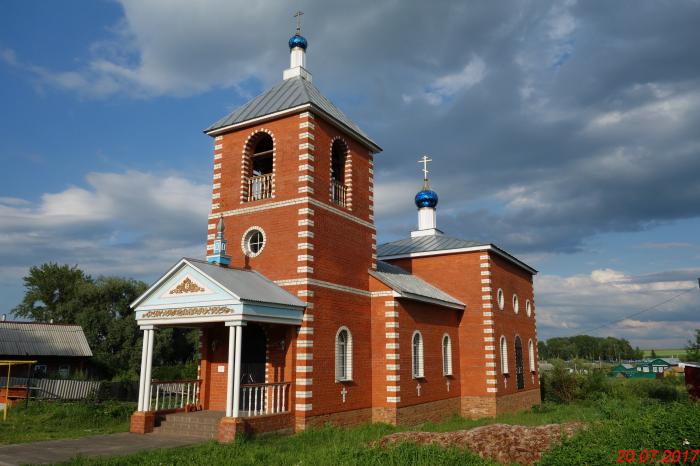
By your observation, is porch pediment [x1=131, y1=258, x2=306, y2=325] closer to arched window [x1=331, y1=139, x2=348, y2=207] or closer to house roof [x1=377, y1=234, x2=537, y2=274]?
arched window [x1=331, y1=139, x2=348, y2=207]

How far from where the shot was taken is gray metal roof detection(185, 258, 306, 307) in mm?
13547

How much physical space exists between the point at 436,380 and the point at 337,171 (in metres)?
8.18

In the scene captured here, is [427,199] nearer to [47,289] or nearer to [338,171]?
[338,171]

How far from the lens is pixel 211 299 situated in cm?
1361

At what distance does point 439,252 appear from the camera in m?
23.2

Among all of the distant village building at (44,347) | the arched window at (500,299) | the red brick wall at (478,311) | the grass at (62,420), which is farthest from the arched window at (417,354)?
the distant village building at (44,347)

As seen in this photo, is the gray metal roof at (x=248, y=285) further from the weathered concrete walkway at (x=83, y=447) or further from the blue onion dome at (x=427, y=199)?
the blue onion dome at (x=427, y=199)

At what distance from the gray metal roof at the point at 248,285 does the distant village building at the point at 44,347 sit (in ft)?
62.1

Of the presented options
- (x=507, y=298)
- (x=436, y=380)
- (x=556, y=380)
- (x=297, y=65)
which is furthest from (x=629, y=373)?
(x=297, y=65)

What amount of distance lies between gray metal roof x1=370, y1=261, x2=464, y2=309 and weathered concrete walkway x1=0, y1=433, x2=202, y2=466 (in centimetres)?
760

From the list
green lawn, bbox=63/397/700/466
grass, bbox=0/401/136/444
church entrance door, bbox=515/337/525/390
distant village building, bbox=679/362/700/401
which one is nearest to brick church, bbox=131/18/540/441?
green lawn, bbox=63/397/700/466

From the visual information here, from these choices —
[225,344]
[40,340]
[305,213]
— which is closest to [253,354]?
[225,344]

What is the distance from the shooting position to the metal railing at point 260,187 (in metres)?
17.1

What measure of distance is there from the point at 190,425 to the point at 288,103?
954 cm
